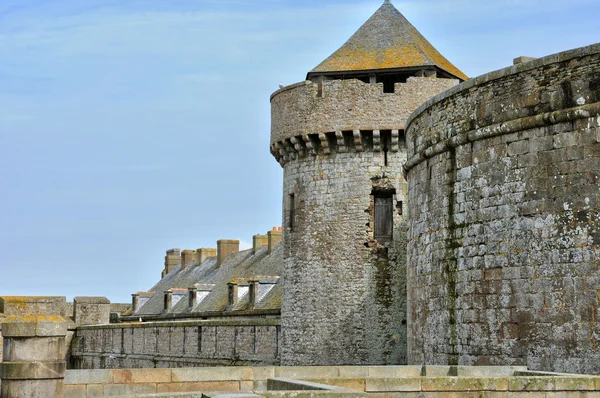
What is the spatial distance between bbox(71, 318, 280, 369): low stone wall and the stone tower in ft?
10.7

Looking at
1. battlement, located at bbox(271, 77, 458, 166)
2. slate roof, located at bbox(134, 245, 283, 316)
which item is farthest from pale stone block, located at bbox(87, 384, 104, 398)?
slate roof, located at bbox(134, 245, 283, 316)

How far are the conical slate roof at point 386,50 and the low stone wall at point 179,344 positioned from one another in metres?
7.05

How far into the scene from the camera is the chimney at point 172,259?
193ft

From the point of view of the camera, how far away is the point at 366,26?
26219mm

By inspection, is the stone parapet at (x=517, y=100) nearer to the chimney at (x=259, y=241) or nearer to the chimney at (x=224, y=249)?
the chimney at (x=259, y=241)

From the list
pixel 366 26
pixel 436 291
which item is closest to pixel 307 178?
pixel 366 26

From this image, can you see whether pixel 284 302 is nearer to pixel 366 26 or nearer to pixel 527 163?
pixel 366 26

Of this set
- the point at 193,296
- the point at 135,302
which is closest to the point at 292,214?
the point at 193,296

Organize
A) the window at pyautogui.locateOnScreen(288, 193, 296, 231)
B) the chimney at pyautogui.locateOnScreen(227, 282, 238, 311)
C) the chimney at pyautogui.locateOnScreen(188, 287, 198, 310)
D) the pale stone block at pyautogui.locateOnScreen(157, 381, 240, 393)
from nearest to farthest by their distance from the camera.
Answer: the pale stone block at pyautogui.locateOnScreen(157, 381, 240, 393) < the window at pyautogui.locateOnScreen(288, 193, 296, 231) < the chimney at pyautogui.locateOnScreen(227, 282, 238, 311) < the chimney at pyautogui.locateOnScreen(188, 287, 198, 310)

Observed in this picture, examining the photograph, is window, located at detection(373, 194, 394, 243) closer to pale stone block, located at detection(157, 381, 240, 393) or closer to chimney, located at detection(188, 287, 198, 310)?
pale stone block, located at detection(157, 381, 240, 393)

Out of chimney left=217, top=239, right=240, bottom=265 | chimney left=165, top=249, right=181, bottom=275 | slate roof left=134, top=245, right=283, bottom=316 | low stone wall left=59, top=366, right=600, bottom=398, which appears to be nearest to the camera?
low stone wall left=59, top=366, right=600, bottom=398

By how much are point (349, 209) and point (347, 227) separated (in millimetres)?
416

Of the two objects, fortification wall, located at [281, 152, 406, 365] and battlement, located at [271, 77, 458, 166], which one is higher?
battlement, located at [271, 77, 458, 166]

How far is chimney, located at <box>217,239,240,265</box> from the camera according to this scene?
47969 millimetres
